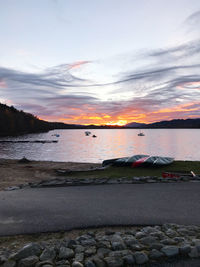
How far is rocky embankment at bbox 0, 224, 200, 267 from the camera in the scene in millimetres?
3928

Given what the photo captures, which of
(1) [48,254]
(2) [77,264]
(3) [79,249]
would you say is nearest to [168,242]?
(3) [79,249]

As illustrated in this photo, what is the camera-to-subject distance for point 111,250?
14.3 feet

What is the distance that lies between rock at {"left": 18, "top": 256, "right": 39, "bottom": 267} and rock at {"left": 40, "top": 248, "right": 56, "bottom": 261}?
0.40ft

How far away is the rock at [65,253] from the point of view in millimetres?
4121

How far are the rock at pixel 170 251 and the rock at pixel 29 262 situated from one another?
9.01 feet

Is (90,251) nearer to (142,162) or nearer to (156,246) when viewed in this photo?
(156,246)

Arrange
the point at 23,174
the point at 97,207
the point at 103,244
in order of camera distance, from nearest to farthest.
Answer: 1. the point at 103,244
2. the point at 97,207
3. the point at 23,174

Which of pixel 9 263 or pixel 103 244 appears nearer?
pixel 9 263

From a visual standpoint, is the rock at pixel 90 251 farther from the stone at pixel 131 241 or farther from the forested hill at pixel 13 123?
the forested hill at pixel 13 123

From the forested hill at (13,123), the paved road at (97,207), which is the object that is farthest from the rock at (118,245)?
the forested hill at (13,123)

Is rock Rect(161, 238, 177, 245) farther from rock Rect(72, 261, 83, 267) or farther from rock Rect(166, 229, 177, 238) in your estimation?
rock Rect(72, 261, 83, 267)

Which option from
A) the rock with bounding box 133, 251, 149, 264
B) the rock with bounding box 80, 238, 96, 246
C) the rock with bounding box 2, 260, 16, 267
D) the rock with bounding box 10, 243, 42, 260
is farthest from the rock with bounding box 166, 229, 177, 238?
the rock with bounding box 2, 260, 16, 267

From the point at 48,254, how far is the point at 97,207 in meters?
3.02

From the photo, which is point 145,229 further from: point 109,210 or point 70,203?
point 70,203
